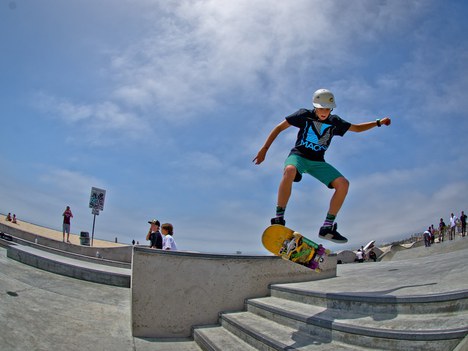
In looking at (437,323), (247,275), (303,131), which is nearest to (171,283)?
(247,275)

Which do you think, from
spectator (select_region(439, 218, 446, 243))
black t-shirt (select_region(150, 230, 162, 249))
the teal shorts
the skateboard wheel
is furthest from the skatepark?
spectator (select_region(439, 218, 446, 243))

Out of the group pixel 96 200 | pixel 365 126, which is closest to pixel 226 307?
pixel 365 126

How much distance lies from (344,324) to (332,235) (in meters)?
1.33

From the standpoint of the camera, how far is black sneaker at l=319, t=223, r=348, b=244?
450cm

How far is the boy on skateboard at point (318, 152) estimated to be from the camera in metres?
4.55

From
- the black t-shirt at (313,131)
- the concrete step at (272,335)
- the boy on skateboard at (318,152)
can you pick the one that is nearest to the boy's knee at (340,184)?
the boy on skateboard at (318,152)

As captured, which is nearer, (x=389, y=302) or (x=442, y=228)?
(x=389, y=302)

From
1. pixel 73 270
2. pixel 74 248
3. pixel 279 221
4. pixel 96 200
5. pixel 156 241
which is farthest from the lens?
pixel 96 200

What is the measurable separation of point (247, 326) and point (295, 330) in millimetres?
759

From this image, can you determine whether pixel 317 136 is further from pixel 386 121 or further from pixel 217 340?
pixel 217 340

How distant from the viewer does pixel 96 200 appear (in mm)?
16625

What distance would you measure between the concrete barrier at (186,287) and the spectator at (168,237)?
1445mm

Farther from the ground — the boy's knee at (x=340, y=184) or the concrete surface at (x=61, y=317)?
the boy's knee at (x=340, y=184)

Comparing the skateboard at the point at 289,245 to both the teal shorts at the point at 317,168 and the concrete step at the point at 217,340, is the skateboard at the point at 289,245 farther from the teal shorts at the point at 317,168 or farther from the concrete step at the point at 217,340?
the concrete step at the point at 217,340
